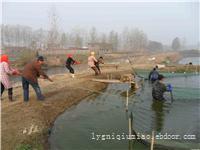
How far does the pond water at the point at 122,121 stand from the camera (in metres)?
9.41

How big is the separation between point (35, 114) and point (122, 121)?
3.81 metres

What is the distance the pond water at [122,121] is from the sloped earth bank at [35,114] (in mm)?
415

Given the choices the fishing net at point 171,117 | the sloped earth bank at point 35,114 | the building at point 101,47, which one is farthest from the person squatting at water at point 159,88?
the building at point 101,47

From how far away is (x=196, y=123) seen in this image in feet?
39.5

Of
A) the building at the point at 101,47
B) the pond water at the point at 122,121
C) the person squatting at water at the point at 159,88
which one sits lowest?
the pond water at the point at 122,121

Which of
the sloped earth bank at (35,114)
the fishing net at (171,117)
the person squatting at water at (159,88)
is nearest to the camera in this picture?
the sloped earth bank at (35,114)

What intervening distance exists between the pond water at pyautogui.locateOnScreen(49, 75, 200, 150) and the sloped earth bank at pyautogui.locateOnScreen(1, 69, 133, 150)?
415 millimetres

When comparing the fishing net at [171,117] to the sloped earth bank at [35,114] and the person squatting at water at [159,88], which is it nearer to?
the person squatting at water at [159,88]

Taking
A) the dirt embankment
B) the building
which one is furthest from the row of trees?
the dirt embankment

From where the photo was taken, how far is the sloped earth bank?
29.8 ft

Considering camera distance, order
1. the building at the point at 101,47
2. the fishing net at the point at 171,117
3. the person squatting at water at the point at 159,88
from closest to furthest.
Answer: the fishing net at the point at 171,117 → the person squatting at water at the point at 159,88 → the building at the point at 101,47

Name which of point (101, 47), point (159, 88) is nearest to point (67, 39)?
point (101, 47)

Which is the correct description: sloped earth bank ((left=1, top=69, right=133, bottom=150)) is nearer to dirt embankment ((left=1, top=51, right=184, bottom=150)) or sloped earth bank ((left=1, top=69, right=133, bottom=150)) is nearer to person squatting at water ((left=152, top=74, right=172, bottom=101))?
dirt embankment ((left=1, top=51, right=184, bottom=150))

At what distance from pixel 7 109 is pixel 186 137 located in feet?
25.3
